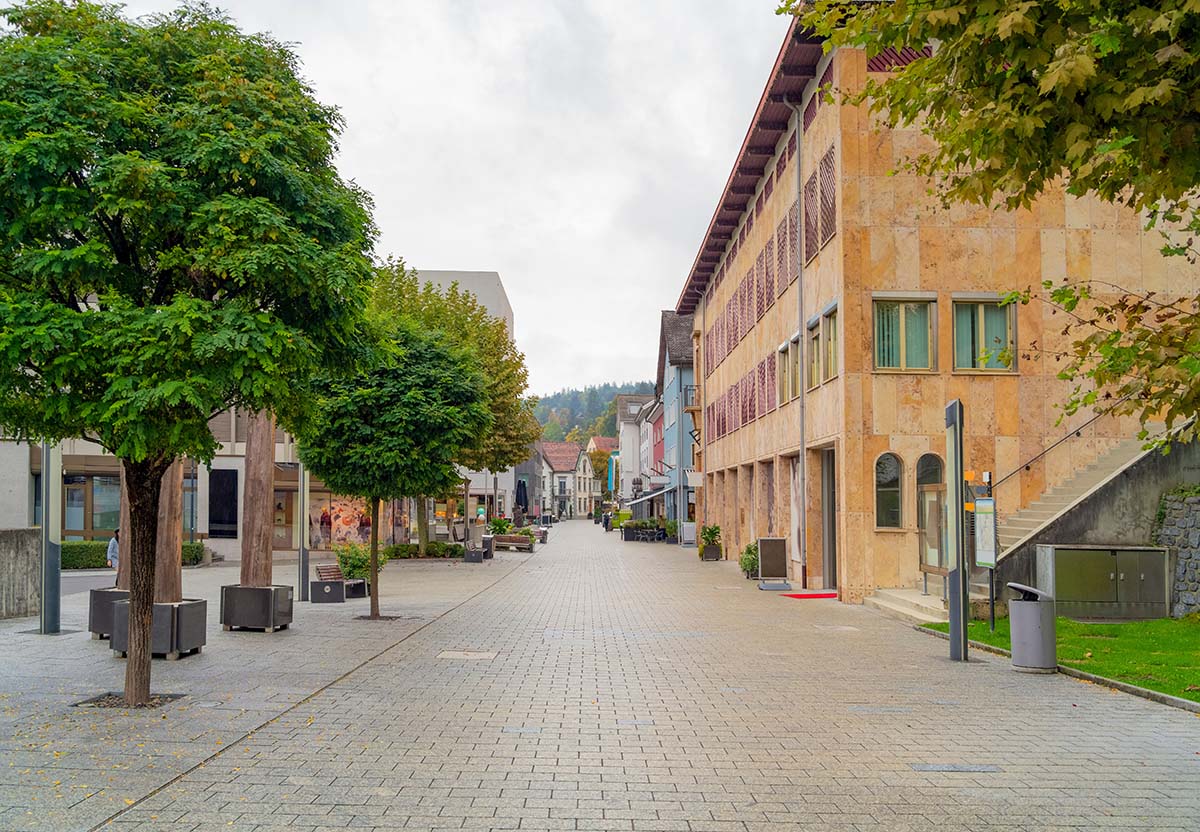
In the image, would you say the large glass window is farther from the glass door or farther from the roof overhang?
the glass door

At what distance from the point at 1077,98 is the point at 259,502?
16.0 m

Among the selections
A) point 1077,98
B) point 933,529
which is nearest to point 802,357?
point 933,529

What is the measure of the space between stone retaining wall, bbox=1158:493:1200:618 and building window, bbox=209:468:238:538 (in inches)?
1416

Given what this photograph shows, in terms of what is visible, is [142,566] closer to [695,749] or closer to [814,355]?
[695,749]

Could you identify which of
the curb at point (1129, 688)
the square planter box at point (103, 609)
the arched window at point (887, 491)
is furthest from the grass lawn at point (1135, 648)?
the square planter box at point (103, 609)

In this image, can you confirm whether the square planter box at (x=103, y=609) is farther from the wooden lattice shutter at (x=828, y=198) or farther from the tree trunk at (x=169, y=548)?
the wooden lattice shutter at (x=828, y=198)

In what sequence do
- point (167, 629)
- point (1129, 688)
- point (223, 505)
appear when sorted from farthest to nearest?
point (223, 505), point (167, 629), point (1129, 688)

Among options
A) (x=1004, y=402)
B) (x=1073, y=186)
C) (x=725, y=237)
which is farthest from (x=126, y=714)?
(x=725, y=237)

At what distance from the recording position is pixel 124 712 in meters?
9.40

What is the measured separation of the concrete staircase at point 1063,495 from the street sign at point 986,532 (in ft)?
14.5

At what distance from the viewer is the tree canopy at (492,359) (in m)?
43.9

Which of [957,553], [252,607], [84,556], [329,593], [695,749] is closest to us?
[695,749]

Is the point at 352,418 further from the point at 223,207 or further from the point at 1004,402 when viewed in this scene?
the point at 1004,402

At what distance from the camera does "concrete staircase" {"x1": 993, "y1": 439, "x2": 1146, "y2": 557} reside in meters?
19.4
